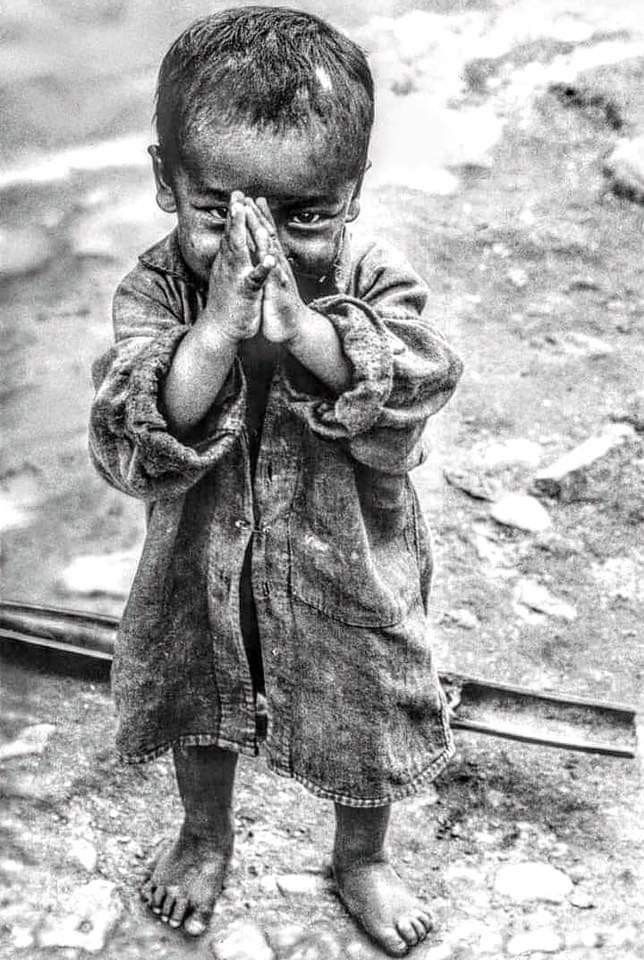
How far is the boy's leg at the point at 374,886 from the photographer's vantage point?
1.84m

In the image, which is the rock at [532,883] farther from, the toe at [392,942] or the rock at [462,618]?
the rock at [462,618]

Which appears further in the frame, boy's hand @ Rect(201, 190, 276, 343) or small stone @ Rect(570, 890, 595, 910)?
small stone @ Rect(570, 890, 595, 910)

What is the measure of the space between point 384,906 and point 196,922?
30 cm

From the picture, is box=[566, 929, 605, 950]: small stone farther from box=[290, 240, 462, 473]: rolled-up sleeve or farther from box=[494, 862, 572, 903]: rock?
box=[290, 240, 462, 473]: rolled-up sleeve

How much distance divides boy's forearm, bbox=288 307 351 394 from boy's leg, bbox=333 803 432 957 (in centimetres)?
73

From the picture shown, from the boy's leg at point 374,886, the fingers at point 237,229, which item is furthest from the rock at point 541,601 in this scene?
the fingers at point 237,229

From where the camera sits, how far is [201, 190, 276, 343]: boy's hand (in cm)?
128

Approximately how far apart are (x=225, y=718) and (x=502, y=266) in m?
2.45

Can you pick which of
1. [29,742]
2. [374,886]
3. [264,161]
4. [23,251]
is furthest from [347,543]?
[23,251]

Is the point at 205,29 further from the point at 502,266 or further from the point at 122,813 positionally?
the point at 502,266

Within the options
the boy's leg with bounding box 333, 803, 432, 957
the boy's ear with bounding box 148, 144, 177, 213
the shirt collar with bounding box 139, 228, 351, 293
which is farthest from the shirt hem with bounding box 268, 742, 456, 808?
the boy's ear with bounding box 148, 144, 177, 213

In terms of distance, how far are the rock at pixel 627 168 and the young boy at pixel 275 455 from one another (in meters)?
2.78

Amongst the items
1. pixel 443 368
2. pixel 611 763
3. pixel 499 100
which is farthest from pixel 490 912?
pixel 499 100

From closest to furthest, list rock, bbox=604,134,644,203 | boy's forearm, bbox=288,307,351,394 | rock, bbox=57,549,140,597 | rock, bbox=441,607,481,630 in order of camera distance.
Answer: boy's forearm, bbox=288,307,351,394
rock, bbox=441,607,481,630
rock, bbox=57,549,140,597
rock, bbox=604,134,644,203
